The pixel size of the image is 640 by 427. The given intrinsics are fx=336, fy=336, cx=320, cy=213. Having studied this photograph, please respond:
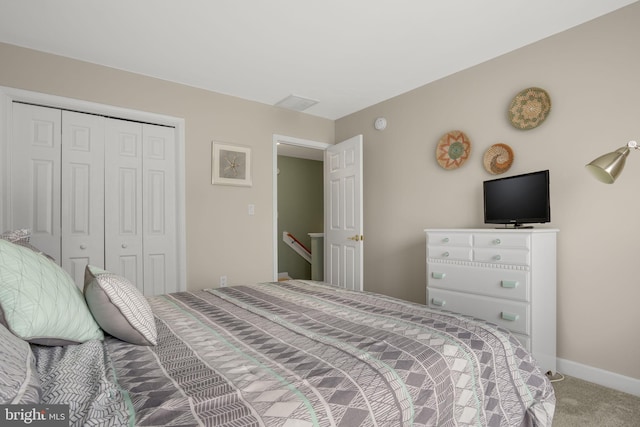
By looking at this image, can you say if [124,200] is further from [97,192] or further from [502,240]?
[502,240]

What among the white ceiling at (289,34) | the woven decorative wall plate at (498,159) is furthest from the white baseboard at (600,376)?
the white ceiling at (289,34)

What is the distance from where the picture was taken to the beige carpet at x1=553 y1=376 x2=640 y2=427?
181cm

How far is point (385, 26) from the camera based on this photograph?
2469 millimetres

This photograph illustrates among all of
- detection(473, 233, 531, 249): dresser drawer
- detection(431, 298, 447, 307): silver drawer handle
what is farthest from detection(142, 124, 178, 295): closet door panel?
detection(473, 233, 531, 249): dresser drawer

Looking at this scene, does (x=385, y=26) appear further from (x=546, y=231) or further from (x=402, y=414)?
(x=402, y=414)

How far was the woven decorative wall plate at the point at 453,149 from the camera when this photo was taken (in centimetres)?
311

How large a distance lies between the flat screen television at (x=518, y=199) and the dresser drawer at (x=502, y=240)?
24 cm

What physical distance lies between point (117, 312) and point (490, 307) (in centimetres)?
231

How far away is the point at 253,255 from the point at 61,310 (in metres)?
2.82

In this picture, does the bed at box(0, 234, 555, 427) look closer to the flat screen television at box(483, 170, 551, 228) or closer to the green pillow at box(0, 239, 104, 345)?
the green pillow at box(0, 239, 104, 345)

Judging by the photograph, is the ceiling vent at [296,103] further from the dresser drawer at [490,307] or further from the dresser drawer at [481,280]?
the dresser drawer at [490,307]

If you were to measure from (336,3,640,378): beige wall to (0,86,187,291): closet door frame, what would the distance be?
254cm

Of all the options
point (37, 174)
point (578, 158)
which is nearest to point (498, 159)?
point (578, 158)

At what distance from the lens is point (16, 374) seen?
0.72 metres
